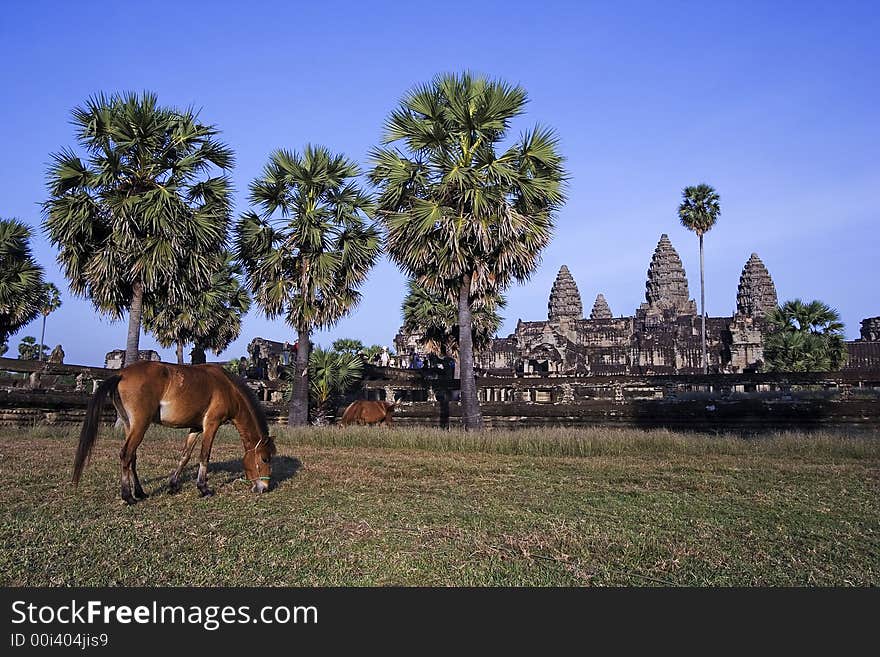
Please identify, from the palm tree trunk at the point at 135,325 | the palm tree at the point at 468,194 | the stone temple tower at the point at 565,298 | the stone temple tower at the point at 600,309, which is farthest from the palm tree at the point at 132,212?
the stone temple tower at the point at 600,309

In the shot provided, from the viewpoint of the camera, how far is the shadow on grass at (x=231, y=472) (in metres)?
8.95

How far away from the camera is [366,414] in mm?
20750

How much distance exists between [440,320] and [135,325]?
16.0 m

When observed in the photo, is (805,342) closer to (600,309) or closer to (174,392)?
(174,392)

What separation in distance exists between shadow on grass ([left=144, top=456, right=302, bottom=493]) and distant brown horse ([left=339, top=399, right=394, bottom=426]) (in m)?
8.57

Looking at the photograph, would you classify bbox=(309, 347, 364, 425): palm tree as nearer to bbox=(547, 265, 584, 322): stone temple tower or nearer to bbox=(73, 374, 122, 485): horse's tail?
bbox=(73, 374, 122, 485): horse's tail

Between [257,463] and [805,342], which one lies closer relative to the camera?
[257,463]

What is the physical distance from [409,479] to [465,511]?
2.94 meters

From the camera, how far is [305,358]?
70.8ft

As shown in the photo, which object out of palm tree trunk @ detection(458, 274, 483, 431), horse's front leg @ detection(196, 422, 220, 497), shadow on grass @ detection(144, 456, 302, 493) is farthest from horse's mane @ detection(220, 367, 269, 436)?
palm tree trunk @ detection(458, 274, 483, 431)

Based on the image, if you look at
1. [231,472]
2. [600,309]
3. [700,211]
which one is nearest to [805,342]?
[700,211]

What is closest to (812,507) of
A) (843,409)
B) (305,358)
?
(843,409)

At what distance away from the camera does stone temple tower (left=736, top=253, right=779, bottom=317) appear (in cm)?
7550

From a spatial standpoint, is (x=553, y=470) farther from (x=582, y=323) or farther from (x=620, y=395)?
(x=582, y=323)
